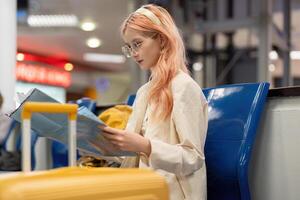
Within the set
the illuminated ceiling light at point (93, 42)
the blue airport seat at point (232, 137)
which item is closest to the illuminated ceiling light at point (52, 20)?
the illuminated ceiling light at point (93, 42)

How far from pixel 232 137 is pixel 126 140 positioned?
0.48m

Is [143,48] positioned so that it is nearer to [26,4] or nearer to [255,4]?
[255,4]

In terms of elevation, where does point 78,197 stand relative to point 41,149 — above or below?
above

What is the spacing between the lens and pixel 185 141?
142cm

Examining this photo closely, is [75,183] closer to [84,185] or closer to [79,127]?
[84,185]

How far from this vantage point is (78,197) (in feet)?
3.07

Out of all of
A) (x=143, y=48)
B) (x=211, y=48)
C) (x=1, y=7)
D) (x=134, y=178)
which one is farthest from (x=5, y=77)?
(x=211, y=48)

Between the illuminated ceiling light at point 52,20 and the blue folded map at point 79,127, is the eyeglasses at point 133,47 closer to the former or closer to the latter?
the blue folded map at point 79,127

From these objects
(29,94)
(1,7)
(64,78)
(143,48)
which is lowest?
(64,78)

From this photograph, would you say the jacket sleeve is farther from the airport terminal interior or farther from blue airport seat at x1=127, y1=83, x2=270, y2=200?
blue airport seat at x1=127, y1=83, x2=270, y2=200

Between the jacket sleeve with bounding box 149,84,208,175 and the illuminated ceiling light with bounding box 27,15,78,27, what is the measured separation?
638 centimetres

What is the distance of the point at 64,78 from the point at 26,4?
544cm

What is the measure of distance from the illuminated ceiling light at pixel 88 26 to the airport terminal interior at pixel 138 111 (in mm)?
22

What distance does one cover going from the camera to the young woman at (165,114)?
1.39 meters
